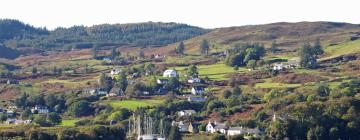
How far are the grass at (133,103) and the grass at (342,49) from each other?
47446 mm

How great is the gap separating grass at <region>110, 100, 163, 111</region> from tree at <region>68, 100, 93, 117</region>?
3.09 metres

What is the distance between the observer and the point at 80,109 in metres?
103

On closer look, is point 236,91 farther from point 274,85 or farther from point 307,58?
point 307,58

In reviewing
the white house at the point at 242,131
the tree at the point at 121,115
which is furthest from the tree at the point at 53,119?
the white house at the point at 242,131

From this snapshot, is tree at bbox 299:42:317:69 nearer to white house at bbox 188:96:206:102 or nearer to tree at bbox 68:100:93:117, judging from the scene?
white house at bbox 188:96:206:102

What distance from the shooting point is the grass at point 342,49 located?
146375 millimetres

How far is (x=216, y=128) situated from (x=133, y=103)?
21.2 meters

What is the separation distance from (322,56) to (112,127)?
77152 mm

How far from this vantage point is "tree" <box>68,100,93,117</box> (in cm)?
10244

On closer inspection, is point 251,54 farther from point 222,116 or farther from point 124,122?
point 124,122

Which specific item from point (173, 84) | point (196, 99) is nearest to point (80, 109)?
point (196, 99)

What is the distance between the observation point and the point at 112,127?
256 feet

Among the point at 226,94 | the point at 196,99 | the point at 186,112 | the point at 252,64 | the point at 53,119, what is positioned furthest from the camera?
the point at 252,64

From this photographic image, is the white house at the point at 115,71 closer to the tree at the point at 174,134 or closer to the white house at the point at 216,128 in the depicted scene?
the white house at the point at 216,128
